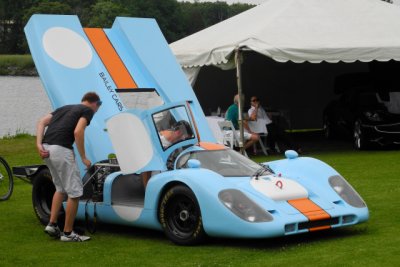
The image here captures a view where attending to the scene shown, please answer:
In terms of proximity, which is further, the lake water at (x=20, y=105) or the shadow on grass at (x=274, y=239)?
the lake water at (x=20, y=105)

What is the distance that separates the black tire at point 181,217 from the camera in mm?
8789

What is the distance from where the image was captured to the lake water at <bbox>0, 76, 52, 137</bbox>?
34.3 m

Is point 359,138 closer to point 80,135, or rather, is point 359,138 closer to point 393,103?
point 393,103

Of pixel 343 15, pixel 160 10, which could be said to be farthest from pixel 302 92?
pixel 160 10

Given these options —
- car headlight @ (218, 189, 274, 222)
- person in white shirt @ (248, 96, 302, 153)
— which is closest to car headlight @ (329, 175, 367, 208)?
car headlight @ (218, 189, 274, 222)

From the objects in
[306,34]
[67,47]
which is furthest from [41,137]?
[306,34]

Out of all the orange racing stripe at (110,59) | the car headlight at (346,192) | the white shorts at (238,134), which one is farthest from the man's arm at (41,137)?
the white shorts at (238,134)

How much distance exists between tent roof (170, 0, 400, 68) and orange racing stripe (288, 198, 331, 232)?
9.67m

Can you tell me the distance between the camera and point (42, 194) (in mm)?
10969

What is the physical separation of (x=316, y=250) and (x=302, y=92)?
18894mm

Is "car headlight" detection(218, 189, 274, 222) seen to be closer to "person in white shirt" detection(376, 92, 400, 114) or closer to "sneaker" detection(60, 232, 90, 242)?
"sneaker" detection(60, 232, 90, 242)

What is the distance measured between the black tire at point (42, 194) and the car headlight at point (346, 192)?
358cm

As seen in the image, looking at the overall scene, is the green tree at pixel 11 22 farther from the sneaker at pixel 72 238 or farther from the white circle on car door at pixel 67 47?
the sneaker at pixel 72 238

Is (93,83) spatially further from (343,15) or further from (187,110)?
(343,15)
